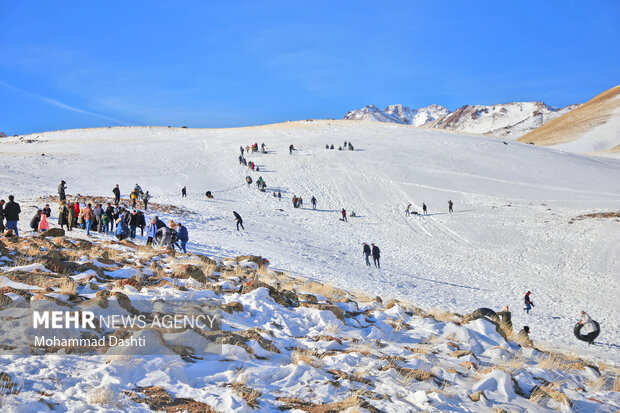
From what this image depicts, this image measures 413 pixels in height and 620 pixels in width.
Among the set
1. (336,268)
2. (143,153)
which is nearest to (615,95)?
(143,153)

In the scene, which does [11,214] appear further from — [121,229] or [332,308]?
[332,308]

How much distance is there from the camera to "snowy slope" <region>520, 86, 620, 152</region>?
109894mm

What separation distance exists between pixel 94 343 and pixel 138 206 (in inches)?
958

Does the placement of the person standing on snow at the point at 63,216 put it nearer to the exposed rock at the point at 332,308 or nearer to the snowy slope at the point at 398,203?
the snowy slope at the point at 398,203

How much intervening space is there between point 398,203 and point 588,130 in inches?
4222

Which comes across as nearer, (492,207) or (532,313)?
(532,313)

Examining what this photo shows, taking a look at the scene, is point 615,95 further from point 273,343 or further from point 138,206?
point 273,343

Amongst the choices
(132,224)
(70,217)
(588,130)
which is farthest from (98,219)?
(588,130)

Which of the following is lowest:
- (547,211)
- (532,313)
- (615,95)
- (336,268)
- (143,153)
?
(532,313)

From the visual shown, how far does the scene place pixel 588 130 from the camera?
11962 centimetres

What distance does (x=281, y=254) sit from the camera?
21.8 metres

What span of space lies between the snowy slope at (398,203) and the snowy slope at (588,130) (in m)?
53.7

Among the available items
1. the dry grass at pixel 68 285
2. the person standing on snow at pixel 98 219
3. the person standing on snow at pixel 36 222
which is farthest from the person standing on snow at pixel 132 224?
the dry grass at pixel 68 285

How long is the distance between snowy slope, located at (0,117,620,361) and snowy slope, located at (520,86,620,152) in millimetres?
53668
